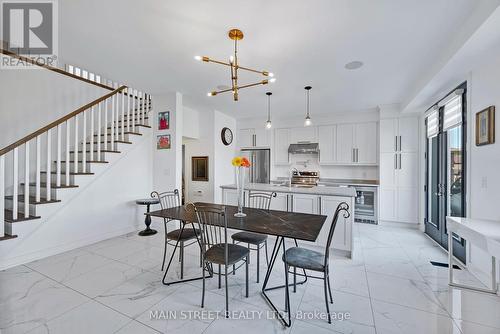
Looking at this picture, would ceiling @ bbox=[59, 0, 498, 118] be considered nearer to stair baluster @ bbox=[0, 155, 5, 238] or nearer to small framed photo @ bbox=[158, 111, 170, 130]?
small framed photo @ bbox=[158, 111, 170, 130]

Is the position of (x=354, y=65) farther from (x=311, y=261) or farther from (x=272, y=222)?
(x=311, y=261)

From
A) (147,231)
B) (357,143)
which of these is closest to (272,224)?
(147,231)

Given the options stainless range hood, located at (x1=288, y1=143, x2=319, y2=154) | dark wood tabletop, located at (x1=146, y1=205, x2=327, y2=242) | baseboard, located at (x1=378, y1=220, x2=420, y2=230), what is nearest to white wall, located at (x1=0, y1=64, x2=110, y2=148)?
dark wood tabletop, located at (x1=146, y1=205, x2=327, y2=242)

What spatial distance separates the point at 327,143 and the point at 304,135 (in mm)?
637

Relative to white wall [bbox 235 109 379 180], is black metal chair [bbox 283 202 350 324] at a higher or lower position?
lower

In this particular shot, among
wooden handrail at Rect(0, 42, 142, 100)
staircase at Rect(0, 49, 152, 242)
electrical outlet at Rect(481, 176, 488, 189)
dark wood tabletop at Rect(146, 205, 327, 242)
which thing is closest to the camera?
dark wood tabletop at Rect(146, 205, 327, 242)

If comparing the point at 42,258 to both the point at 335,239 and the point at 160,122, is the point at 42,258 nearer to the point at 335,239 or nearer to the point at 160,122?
the point at 160,122

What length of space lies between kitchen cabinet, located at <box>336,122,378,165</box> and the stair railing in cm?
463

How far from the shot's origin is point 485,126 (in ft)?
7.88

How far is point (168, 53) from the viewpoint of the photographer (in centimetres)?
279

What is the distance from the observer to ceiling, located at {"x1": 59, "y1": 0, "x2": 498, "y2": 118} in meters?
1.97

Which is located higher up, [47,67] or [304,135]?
[47,67]

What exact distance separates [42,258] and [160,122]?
9.20 feet

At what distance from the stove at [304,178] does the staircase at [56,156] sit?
384 cm
